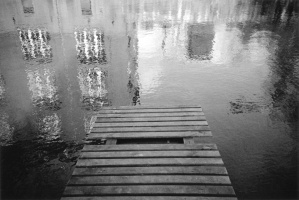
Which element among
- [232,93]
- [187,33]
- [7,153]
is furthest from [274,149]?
[187,33]

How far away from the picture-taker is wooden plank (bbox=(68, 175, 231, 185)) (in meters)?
3.34

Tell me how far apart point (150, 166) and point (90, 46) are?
9.09 meters

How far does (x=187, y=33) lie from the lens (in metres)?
13.8

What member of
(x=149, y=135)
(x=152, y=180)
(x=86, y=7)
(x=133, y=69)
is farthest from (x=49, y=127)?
(x=86, y=7)

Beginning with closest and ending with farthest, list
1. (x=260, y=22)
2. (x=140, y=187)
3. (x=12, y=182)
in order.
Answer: (x=140, y=187)
(x=12, y=182)
(x=260, y=22)

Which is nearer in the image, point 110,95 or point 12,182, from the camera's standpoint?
point 12,182

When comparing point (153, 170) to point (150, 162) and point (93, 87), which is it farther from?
point (93, 87)

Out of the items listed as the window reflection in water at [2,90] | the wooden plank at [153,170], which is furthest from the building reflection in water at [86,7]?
the wooden plank at [153,170]

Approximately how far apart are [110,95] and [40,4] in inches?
759

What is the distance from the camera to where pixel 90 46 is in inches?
449

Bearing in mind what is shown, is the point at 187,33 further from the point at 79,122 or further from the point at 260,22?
the point at 79,122

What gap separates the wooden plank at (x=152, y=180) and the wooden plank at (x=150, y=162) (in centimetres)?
26

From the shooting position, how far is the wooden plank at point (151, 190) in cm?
318

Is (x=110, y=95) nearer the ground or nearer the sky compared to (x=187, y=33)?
nearer the ground
